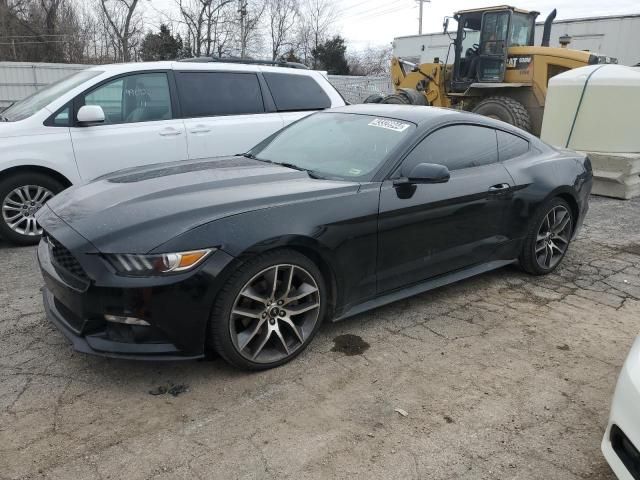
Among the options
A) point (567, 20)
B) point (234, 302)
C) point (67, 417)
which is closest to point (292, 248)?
point (234, 302)

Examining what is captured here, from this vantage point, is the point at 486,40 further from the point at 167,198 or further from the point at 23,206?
the point at 167,198

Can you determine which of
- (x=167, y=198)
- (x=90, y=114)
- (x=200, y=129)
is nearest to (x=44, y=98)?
(x=90, y=114)

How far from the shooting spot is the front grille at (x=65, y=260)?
9.15 ft

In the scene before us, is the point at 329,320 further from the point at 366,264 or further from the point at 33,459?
→ the point at 33,459

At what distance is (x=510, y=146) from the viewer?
4.56 meters

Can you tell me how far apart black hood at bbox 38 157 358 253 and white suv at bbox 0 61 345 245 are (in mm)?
1766

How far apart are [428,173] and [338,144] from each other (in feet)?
2.63

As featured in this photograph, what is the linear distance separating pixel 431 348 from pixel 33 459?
2.31m

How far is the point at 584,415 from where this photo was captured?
2836 mm

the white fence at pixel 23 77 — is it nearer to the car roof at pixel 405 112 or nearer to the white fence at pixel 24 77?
the white fence at pixel 24 77

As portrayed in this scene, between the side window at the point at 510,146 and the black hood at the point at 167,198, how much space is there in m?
1.70

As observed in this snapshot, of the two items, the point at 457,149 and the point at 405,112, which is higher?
the point at 405,112

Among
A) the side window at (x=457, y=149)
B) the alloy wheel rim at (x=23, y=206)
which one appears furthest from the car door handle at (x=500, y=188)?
the alloy wheel rim at (x=23, y=206)

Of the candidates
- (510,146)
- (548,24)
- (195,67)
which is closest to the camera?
(510,146)
